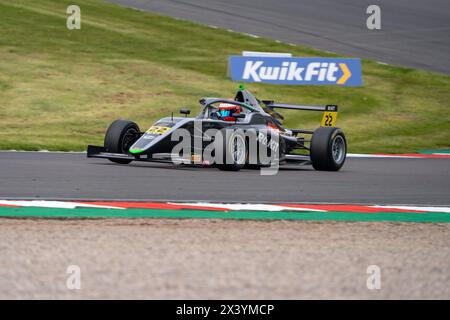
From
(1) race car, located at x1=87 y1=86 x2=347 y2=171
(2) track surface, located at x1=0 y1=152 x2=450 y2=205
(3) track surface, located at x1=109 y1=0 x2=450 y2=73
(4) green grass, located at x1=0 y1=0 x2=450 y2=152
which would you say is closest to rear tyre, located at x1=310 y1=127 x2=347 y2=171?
(1) race car, located at x1=87 y1=86 x2=347 y2=171

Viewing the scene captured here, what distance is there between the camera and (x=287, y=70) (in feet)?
81.3

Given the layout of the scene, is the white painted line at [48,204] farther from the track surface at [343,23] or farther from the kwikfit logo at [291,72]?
the track surface at [343,23]

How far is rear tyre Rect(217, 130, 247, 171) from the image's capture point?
13469 mm

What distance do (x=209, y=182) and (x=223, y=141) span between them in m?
1.18

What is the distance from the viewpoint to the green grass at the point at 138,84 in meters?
20.2

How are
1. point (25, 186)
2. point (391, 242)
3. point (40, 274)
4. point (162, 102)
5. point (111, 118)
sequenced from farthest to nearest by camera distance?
1. point (162, 102)
2. point (111, 118)
3. point (25, 186)
4. point (391, 242)
5. point (40, 274)

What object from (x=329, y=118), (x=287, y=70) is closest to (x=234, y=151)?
(x=329, y=118)

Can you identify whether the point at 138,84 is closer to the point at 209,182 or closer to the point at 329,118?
the point at 329,118

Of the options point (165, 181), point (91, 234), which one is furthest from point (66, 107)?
point (91, 234)

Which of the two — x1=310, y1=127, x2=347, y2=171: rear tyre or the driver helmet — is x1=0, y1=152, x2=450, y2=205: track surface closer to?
x1=310, y1=127, x2=347, y2=171: rear tyre

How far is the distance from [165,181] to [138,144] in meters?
1.58

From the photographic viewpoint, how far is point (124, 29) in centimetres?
2923

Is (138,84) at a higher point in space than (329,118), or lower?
higher

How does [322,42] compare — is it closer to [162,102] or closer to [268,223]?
[162,102]
